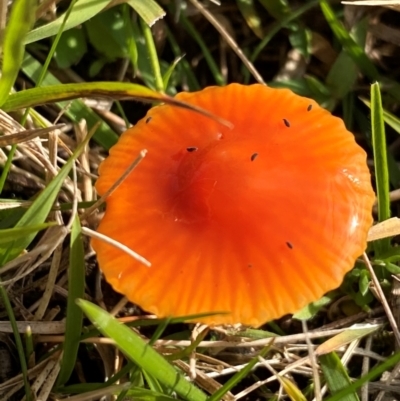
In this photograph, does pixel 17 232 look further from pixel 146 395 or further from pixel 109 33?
pixel 109 33

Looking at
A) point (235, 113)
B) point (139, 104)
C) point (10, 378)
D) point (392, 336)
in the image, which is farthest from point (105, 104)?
point (392, 336)

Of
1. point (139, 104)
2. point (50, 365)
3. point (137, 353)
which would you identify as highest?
point (139, 104)

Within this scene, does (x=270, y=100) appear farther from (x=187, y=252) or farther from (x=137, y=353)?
(x=137, y=353)

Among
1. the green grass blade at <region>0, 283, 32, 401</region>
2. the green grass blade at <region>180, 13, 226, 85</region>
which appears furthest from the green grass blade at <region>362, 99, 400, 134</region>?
the green grass blade at <region>0, 283, 32, 401</region>

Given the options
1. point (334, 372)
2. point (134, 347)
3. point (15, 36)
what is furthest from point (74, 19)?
point (334, 372)

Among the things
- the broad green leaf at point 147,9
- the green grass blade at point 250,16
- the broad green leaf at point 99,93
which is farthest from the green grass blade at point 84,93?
the green grass blade at point 250,16

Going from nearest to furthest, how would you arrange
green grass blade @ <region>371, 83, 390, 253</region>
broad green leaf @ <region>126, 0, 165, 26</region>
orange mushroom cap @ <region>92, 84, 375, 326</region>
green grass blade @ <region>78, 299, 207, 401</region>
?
green grass blade @ <region>78, 299, 207, 401</region> < orange mushroom cap @ <region>92, 84, 375, 326</region> < green grass blade @ <region>371, 83, 390, 253</region> < broad green leaf @ <region>126, 0, 165, 26</region>

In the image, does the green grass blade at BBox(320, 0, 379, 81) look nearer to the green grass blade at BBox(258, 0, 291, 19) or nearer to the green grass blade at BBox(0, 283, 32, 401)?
the green grass blade at BBox(258, 0, 291, 19)
